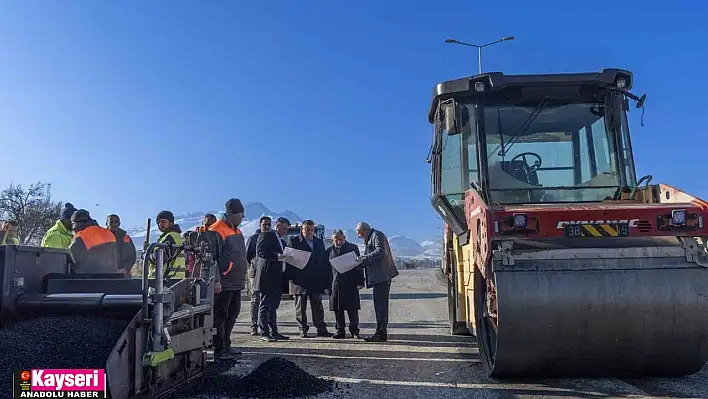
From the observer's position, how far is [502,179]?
6.04 metres

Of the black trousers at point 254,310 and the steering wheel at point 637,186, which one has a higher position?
the steering wheel at point 637,186

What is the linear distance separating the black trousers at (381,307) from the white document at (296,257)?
3.95 ft

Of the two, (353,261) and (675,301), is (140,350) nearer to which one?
(675,301)

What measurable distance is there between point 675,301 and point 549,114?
2.42 m

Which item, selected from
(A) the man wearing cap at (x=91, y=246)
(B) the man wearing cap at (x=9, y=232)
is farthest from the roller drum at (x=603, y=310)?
(B) the man wearing cap at (x=9, y=232)

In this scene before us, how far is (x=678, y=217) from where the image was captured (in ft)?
15.6

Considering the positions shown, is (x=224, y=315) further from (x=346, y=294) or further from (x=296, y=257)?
(x=346, y=294)

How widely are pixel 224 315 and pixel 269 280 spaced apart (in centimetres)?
155

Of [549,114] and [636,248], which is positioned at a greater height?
[549,114]

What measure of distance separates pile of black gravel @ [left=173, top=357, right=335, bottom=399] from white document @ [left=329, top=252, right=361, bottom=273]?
3321 mm

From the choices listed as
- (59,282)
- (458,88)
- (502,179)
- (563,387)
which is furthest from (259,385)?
(458,88)

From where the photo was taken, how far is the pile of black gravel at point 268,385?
16.0 feet

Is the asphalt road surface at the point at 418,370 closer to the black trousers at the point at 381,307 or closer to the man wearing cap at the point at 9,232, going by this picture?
the black trousers at the point at 381,307

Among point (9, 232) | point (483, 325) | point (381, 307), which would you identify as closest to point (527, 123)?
point (483, 325)
